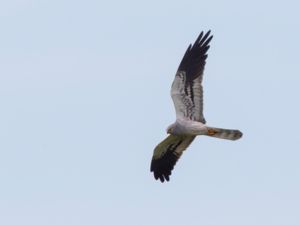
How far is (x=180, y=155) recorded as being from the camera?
18.1 meters

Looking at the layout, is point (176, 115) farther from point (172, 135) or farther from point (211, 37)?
point (211, 37)

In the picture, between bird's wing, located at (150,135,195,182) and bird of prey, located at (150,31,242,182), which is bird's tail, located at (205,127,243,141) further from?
bird's wing, located at (150,135,195,182)

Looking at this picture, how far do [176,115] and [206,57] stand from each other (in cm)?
162

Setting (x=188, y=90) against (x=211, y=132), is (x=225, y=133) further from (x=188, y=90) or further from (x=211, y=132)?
(x=188, y=90)

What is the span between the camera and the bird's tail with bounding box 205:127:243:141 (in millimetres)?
16500

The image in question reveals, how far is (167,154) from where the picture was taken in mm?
18219

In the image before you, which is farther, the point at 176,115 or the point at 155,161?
the point at 155,161

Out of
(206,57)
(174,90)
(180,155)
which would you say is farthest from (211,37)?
(180,155)

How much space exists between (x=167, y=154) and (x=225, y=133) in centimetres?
217

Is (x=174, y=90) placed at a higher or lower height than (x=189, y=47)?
lower

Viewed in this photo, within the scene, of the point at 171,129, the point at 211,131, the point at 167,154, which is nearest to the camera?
the point at 211,131

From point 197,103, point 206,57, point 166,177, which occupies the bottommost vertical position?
point 166,177

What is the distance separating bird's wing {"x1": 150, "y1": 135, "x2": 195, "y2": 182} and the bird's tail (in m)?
1.19

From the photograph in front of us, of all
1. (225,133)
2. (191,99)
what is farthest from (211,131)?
(191,99)
